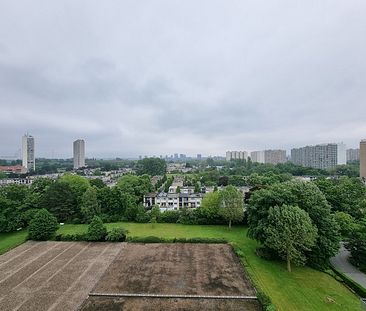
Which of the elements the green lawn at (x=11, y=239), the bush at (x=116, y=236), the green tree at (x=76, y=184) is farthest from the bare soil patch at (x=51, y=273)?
the green tree at (x=76, y=184)

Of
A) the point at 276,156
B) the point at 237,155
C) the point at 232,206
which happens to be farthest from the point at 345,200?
the point at 237,155

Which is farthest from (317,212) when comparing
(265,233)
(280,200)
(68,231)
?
(68,231)

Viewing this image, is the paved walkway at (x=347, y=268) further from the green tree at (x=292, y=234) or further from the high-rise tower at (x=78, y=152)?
the high-rise tower at (x=78, y=152)

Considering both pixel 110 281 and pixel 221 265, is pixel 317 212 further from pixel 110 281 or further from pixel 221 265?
pixel 110 281

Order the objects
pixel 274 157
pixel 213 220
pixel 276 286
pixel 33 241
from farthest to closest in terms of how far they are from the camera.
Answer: pixel 274 157
pixel 213 220
pixel 33 241
pixel 276 286

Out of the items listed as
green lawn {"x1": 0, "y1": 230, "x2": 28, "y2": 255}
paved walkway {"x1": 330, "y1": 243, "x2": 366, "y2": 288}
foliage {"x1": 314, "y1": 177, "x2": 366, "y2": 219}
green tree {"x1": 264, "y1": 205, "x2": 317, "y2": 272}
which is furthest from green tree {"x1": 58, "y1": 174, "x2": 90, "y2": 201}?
foliage {"x1": 314, "y1": 177, "x2": 366, "y2": 219}

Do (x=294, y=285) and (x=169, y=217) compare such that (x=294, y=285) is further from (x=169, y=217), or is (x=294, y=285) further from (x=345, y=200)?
(x=169, y=217)
